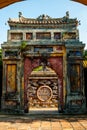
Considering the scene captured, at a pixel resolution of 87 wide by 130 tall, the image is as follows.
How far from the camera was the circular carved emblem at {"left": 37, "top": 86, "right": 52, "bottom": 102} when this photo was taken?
18.8 meters

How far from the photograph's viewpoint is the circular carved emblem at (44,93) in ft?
61.7

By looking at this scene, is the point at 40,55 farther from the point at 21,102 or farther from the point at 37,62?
the point at 21,102

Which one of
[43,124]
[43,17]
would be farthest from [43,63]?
[43,124]

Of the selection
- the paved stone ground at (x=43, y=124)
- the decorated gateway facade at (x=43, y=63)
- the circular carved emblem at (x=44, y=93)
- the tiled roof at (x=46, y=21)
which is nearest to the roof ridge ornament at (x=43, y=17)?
the tiled roof at (x=46, y=21)

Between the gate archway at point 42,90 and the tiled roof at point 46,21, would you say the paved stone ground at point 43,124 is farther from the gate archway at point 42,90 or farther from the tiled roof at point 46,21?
the gate archway at point 42,90

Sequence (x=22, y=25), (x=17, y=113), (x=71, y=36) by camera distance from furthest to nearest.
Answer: (x=22, y=25) < (x=71, y=36) < (x=17, y=113)

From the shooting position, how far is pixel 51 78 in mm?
19078

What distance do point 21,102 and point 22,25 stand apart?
5.46m

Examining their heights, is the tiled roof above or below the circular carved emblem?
above

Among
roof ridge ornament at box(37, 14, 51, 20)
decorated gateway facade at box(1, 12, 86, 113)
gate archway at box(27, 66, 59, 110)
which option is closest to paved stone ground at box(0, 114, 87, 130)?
decorated gateway facade at box(1, 12, 86, 113)

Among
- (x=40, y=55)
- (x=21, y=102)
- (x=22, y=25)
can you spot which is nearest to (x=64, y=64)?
Answer: (x=40, y=55)

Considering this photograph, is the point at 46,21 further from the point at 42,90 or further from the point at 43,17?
the point at 42,90

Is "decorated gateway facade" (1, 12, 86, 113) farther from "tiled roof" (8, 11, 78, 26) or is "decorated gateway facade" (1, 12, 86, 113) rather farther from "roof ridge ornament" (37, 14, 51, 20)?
"roof ridge ornament" (37, 14, 51, 20)

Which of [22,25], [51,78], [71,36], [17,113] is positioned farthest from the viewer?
[51,78]
